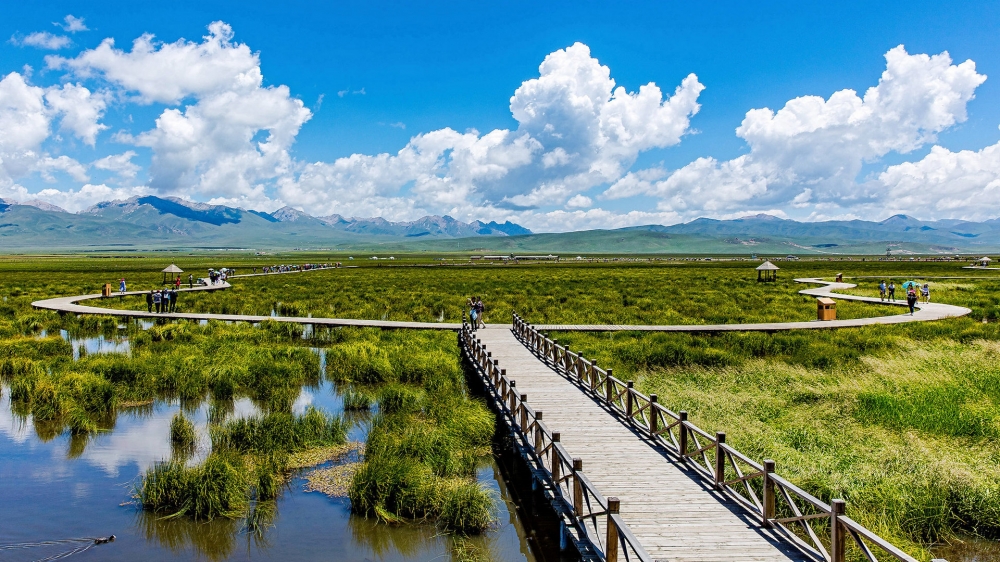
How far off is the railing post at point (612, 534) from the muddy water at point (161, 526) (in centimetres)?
295

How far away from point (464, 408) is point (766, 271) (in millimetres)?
78423

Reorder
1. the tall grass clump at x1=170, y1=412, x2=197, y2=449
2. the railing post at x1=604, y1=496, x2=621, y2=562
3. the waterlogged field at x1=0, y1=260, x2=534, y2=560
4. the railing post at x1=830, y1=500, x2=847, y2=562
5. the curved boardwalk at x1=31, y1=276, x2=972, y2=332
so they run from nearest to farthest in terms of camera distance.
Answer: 1. the railing post at x1=830, y1=500, x2=847, y2=562
2. the railing post at x1=604, y1=496, x2=621, y2=562
3. the waterlogged field at x1=0, y1=260, x2=534, y2=560
4. the tall grass clump at x1=170, y1=412, x2=197, y2=449
5. the curved boardwalk at x1=31, y1=276, x2=972, y2=332

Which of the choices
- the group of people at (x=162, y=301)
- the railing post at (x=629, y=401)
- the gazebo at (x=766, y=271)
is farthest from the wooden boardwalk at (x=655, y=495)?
the gazebo at (x=766, y=271)

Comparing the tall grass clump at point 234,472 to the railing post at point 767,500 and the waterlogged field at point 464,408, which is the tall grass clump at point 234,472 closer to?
the waterlogged field at point 464,408

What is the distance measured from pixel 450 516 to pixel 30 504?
7893 mm

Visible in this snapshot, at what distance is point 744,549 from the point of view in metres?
8.80

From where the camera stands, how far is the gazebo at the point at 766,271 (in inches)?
2949

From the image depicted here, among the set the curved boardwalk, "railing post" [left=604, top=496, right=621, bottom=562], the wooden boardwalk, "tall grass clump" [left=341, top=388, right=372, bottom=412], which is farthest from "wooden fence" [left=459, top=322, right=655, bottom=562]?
the curved boardwalk

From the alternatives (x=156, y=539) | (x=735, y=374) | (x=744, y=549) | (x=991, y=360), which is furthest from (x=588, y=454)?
(x=991, y=360)

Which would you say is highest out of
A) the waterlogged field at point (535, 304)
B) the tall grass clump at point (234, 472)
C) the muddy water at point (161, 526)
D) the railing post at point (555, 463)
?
the railing post at point (555, 463)

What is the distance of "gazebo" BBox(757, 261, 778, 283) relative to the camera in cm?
7490

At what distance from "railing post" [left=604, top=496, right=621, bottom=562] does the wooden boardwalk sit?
1.96 ft

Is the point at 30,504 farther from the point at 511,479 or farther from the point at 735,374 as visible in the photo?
the point at 735,374

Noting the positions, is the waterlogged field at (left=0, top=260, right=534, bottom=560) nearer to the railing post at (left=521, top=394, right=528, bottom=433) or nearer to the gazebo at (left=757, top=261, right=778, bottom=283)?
the railing post at (left=521, top=394, right=528, bottom=433)
